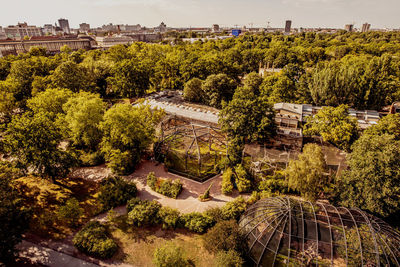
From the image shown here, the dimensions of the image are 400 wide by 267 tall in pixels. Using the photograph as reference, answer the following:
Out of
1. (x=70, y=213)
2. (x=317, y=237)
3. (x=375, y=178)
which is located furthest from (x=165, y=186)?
(x=375, y=178)

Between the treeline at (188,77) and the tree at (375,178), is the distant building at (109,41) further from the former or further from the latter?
the tree at (375,178)

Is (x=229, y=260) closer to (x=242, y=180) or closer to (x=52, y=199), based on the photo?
(x=242, y=180)

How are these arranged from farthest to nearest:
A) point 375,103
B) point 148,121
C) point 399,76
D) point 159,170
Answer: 1. point 399,76
2. point 375,103
3. point 148,121
4. point 159,170

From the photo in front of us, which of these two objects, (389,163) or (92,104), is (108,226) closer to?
(92,104)

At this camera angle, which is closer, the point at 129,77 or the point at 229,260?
the point at 229,260

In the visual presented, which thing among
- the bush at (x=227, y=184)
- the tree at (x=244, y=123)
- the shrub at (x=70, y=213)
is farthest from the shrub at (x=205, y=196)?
the shrub at (x=70, y=213)

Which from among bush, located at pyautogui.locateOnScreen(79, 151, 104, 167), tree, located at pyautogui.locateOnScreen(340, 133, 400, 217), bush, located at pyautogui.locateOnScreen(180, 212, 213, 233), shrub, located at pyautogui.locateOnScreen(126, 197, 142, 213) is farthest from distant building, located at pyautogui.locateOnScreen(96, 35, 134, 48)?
tree, located at pyautogui.locateOnScreen(340, 133, 400, 217)

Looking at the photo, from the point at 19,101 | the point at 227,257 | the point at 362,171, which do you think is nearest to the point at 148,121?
the point at 227,257
